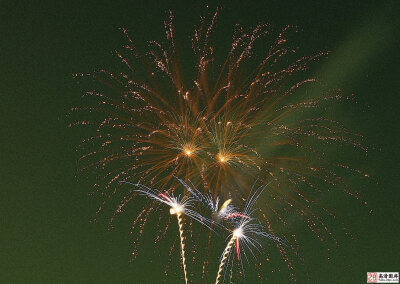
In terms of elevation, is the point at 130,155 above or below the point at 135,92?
below

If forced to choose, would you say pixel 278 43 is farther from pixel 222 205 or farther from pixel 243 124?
pixel 222 205

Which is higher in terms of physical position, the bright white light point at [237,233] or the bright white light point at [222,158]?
the bright white light point at [222,158]

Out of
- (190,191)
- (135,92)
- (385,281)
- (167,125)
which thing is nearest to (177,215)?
(190,191)

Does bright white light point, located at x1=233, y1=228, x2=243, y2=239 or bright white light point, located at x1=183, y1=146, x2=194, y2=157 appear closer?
bright white light point, located at x1=233, y1=228, x2=243, y2=239

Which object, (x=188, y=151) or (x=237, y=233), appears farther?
(x=188, y=151)

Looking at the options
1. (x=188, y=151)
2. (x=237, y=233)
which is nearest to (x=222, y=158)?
(x=188, y=151)

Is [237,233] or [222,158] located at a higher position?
[222,158]

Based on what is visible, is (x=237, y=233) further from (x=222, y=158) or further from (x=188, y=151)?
(x=188, y=151)

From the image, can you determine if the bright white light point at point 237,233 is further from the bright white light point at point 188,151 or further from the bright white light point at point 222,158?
the bright white light point at point 188,151

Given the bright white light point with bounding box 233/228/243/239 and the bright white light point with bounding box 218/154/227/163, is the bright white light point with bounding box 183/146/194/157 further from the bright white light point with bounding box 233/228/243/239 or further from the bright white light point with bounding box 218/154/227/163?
the bright white light point with bounding box 233/228/243/239

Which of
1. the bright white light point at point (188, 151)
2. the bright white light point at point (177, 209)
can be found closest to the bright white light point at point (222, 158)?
the bright white light point at point (188, 151)

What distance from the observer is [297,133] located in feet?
23.2

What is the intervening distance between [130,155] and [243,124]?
1832mm

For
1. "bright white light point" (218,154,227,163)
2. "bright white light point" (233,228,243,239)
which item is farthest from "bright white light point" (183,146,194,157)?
"bright white light point" (233,228,243,239)
